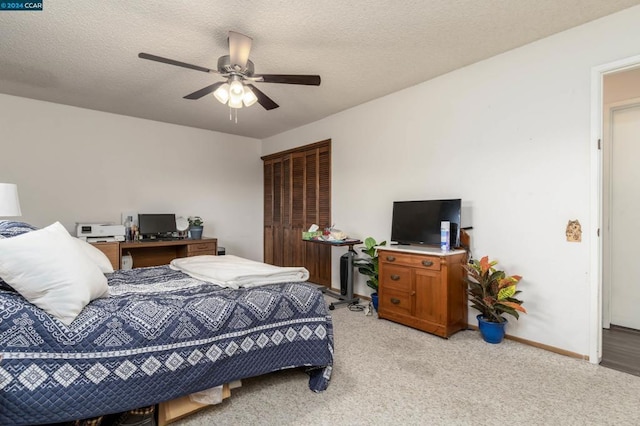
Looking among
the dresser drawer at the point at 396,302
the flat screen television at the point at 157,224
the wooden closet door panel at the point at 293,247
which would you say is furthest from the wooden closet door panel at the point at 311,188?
the flat screen television at the point at 157,224

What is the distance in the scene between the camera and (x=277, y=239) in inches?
222

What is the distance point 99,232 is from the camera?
13.1ft

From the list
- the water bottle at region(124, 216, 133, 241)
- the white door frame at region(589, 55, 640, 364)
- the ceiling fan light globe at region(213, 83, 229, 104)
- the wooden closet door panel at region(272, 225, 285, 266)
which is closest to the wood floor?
the white door frame at region(589, 55, 640, 364)

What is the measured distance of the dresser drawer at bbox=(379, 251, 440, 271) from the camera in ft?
9.39

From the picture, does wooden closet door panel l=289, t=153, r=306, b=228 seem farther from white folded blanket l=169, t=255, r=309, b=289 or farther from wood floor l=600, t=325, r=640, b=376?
wood floor l=600, t=325, r=640, b=376

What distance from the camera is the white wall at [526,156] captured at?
7.98ft

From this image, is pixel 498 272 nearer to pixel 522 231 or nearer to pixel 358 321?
pixel 522 231

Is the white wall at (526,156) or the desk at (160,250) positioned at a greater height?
the white wall at (526,156)

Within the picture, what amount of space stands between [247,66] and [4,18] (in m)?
1.80

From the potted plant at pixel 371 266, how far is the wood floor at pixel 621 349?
6.51 ft

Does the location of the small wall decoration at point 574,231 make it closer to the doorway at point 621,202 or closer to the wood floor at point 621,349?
the wood floor at point 621,349

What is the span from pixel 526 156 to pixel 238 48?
256cm

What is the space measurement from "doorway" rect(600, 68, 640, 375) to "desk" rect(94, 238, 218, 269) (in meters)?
4.82

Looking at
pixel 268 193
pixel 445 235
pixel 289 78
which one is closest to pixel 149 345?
pixel 289 78
